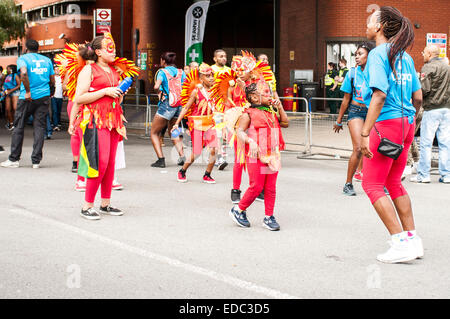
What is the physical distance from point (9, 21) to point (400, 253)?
46.3 meters

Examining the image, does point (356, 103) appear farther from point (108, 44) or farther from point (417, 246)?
point (417, 246)

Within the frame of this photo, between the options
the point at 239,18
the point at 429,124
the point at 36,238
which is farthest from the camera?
the point at 239,18

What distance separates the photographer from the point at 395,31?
5941 millimetres

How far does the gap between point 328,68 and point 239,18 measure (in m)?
15.4

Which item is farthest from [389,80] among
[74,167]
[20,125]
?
[20,125]

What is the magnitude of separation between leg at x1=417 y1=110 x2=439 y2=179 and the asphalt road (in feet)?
1.39

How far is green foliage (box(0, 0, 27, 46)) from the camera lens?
1857 inches

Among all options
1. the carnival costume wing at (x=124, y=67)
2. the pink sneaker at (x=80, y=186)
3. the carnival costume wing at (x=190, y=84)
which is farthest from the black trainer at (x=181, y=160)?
the carnival costume wing at (x=124, y=67)

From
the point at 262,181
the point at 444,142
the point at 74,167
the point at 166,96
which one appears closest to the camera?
the point at 262,181

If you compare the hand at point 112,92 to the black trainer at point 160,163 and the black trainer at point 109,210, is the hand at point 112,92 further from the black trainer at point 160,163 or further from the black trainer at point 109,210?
the black trainer at point 160,163

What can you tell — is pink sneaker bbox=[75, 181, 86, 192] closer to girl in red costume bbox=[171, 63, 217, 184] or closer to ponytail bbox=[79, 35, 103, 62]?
girl in red costume bbox=[171, 63, 217, 184]

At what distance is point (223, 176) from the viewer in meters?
11.4
